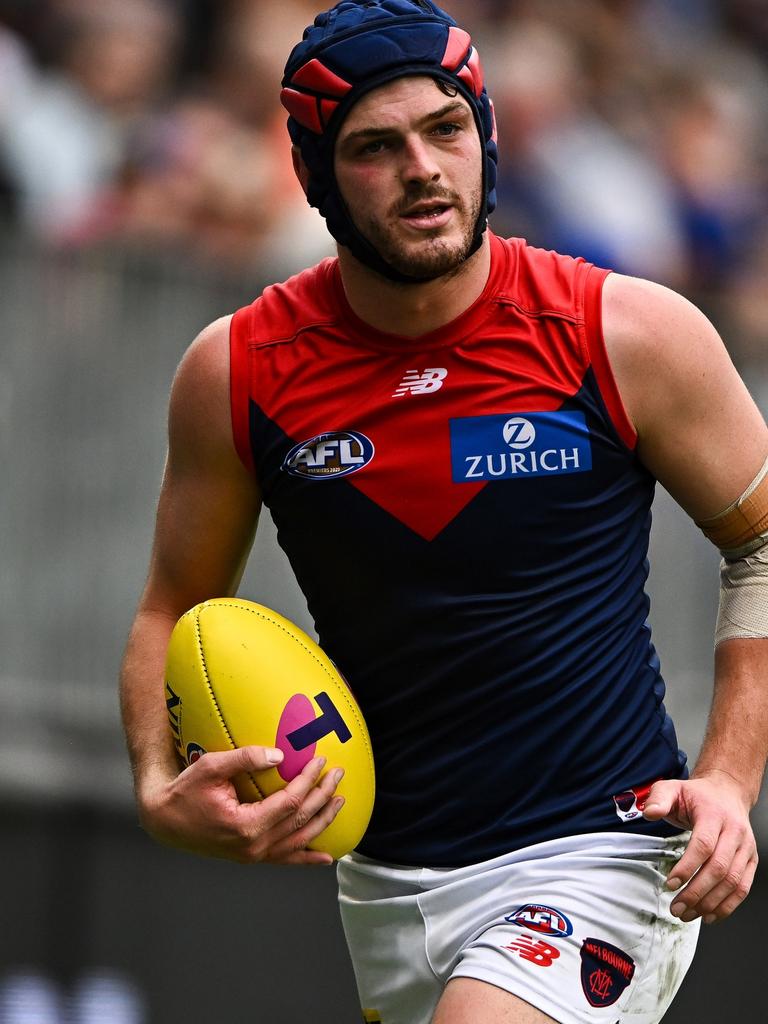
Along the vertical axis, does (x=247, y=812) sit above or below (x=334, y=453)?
below

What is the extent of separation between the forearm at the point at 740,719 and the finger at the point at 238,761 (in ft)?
3.15

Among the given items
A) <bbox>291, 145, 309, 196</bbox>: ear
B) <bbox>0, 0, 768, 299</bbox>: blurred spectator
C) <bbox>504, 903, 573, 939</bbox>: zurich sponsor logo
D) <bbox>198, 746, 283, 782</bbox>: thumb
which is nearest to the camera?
<bbox>198, 746, 283, 782</bbox>: thumb

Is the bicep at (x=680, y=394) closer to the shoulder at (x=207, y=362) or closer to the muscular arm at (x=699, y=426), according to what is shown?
the muscular arm at (x=699, y=426)

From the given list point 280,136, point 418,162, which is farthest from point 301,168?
point 280,136

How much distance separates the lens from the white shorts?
3.85 m

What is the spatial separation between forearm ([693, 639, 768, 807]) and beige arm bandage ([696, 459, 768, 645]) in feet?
0.14

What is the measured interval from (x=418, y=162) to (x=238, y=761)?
4.37 ft

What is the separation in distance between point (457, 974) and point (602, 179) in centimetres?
667

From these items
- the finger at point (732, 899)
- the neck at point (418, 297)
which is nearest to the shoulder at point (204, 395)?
the neck at point (418, 297)

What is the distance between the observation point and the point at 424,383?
13.5 ft

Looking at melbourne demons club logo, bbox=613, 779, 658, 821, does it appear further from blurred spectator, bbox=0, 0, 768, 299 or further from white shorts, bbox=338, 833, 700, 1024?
blurred spectator, bbox=0, 0, 768, 299

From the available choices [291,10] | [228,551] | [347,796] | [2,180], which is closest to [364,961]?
[347,796]

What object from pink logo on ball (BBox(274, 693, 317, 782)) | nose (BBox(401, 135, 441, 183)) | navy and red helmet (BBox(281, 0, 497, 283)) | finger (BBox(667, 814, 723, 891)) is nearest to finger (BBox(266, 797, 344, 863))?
pink logo on ball (BBox(274, 693, 317, 782))

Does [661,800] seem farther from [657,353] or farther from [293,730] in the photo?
[657,353]
